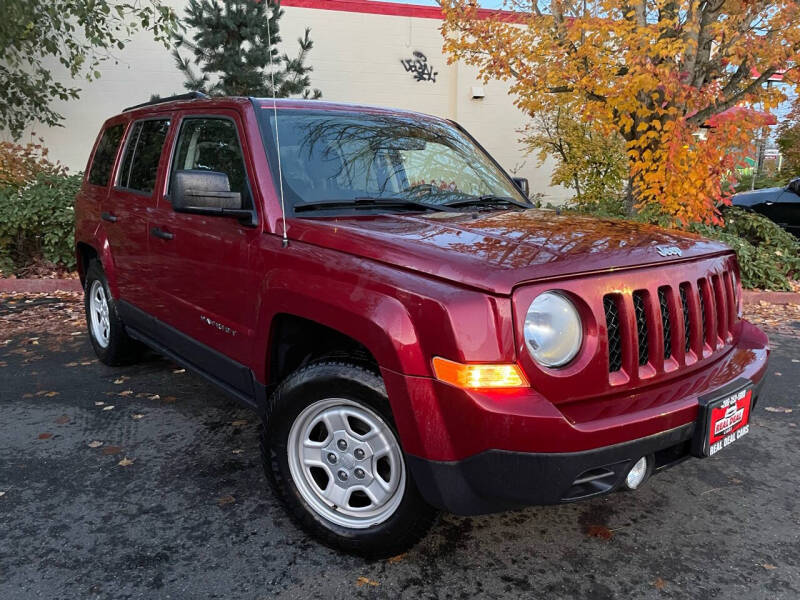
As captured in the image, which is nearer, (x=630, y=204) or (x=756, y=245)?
(x=630, y=204)

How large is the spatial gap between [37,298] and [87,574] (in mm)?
6194

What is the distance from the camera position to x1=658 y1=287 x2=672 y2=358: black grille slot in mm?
2373

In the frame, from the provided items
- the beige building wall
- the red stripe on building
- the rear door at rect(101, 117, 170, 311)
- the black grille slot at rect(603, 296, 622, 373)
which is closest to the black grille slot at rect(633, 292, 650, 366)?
the black grille slot at rect(603, 296, 622, 373)

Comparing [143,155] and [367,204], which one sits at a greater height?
[143,155]

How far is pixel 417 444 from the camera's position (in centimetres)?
211

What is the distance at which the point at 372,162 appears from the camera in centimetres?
319

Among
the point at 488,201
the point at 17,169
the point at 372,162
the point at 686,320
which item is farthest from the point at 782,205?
the point at 17,169

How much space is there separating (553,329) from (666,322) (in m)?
0.59

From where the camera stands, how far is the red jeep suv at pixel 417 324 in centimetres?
202

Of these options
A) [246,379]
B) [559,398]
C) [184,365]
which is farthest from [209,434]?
[559,398]

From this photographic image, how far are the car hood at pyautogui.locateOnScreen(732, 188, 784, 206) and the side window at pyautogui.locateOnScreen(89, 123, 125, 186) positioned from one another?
10.7m

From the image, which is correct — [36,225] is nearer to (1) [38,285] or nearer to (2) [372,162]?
(1) [38,285]

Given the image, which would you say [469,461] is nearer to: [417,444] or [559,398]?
[417,444]

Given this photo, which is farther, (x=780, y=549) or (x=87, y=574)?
(x=780, y=549)
